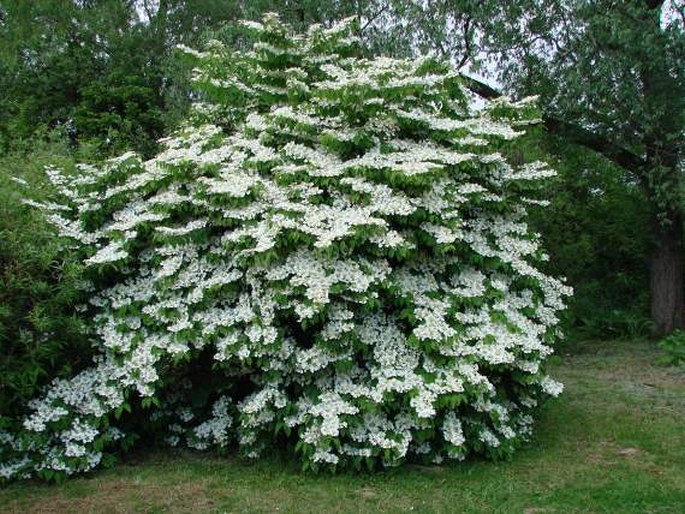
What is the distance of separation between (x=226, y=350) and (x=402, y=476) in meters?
1.41

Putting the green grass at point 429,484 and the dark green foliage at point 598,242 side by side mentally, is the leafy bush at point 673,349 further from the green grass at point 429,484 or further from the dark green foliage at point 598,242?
the green grass at point 429,484

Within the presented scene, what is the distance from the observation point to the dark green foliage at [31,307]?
462cm

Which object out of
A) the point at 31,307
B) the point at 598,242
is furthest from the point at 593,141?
the point at 31,307

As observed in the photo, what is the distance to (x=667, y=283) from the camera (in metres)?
9.95

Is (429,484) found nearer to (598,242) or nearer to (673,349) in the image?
(673,349)

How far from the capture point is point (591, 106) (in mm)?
8828

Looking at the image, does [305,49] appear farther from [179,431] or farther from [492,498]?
[492,498]

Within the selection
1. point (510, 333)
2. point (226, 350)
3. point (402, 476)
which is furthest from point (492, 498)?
point (226, 350)

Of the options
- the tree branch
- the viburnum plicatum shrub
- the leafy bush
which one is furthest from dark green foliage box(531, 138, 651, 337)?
the viburnum plicatum shrub

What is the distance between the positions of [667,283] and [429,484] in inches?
255

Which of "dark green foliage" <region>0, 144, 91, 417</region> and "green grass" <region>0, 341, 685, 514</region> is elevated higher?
"dark green foliage" <region>0, 144, 91, 417</region>

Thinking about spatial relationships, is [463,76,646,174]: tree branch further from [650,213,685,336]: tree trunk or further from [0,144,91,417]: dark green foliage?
[0,144,91,417]: dark green foliage

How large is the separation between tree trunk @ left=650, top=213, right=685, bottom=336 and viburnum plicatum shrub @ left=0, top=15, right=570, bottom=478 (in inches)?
188

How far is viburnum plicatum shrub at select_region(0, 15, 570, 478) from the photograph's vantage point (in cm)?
480
